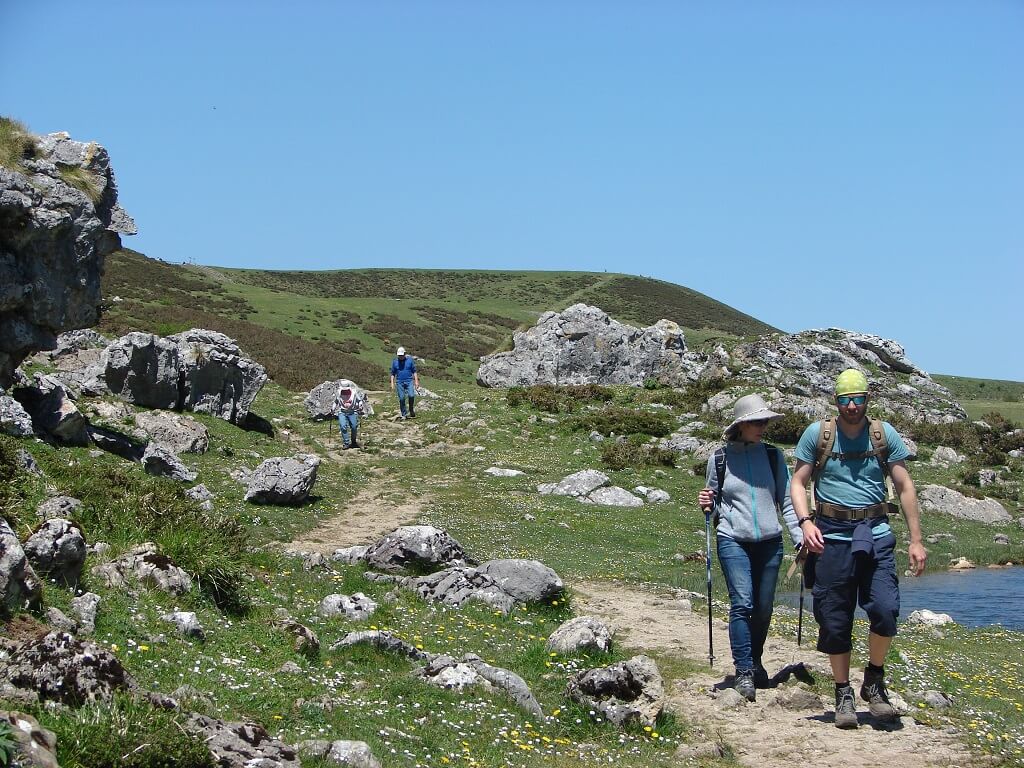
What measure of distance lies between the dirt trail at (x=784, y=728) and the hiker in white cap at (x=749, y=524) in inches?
15.4

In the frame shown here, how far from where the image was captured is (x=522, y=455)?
31.7 m

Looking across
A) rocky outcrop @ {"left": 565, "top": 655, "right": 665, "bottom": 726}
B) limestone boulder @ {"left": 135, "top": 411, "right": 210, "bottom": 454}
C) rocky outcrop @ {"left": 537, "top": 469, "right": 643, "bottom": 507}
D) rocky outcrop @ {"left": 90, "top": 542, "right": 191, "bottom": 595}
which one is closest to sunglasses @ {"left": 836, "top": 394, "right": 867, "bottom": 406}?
rocky outcrop @ {"left": 565, "top": 655, "right": 665, "bottom": 726}

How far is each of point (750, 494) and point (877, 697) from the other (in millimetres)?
2386

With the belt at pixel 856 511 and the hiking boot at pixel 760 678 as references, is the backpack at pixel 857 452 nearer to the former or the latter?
the belt at pixel 856 511

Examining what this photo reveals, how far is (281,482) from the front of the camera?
67.3ft

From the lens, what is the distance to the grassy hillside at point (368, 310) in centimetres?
5453

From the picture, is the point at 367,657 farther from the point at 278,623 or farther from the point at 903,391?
the point at 903,391

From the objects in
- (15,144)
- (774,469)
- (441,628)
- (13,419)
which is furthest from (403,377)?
(774,469)

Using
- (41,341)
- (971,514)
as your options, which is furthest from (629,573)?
(971,514)

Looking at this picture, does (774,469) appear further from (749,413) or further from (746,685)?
(746,685)

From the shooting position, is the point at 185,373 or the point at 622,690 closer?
the point at 622,690

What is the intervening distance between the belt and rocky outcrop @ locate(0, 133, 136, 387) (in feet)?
52.5

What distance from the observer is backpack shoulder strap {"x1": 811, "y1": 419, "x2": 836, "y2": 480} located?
353 inches

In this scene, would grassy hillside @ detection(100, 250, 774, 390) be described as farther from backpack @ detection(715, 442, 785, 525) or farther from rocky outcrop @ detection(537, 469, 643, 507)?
backpack @ detection(715, 442, 785, 525)
